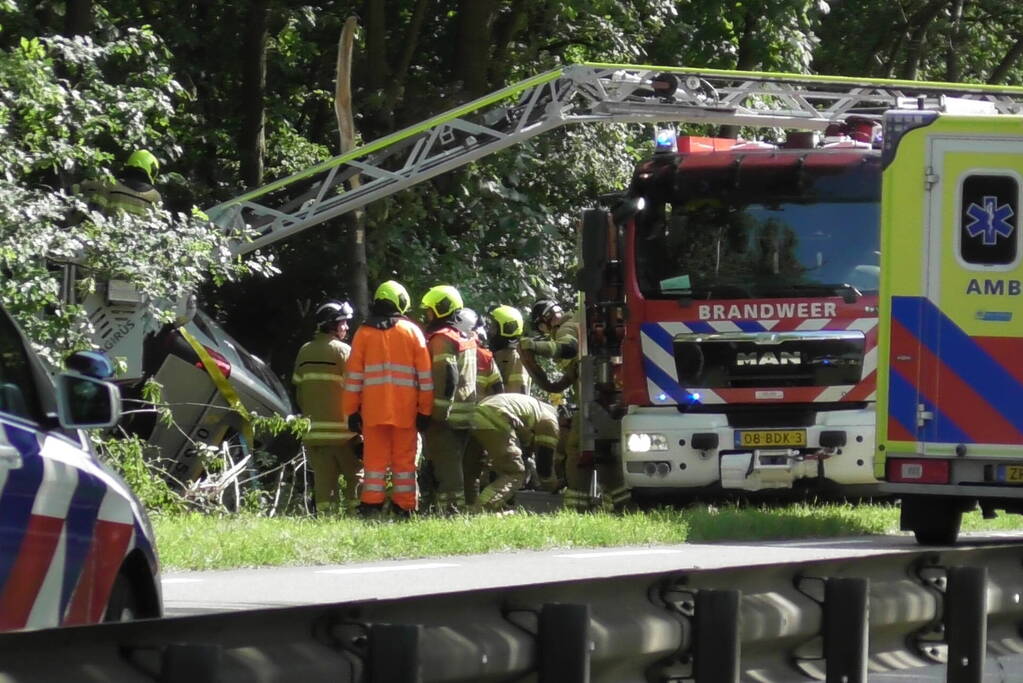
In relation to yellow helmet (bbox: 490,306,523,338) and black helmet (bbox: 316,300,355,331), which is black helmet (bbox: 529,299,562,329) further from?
black helmet (bbox: 316,300,355,331)

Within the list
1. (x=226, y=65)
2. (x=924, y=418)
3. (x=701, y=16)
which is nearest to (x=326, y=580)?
(x=924, y=418)

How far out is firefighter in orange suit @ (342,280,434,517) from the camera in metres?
16.0

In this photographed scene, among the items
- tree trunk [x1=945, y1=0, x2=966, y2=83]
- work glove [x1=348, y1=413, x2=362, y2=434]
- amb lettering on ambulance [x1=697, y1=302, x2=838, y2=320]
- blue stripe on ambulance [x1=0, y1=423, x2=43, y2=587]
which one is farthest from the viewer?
tree trunk [x1=945, y1=0, x2=966, y2=83]

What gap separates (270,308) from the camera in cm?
2322

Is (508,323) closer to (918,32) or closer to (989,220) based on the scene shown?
(989,220)

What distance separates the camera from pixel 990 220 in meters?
12.2

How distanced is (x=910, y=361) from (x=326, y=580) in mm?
3739

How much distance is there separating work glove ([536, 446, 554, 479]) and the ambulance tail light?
6819mm

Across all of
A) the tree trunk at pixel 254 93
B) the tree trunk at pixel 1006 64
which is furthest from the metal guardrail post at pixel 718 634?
the tree trunk at pixel 1006 64

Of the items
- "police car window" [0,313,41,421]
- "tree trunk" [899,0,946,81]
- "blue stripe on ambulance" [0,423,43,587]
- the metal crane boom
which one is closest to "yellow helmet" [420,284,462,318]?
the metal crane boom

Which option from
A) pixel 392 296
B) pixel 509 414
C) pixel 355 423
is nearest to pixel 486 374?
pixel 509 414

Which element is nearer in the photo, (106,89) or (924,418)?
(924,418)

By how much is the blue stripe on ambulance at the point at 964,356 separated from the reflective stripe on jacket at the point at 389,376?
488 cm

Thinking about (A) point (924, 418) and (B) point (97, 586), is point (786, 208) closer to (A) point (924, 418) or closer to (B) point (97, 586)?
(A) point (924, 418)
